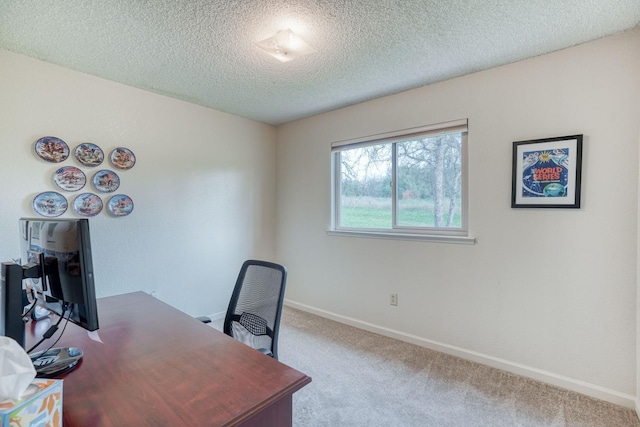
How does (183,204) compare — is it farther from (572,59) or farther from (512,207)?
(572,59)

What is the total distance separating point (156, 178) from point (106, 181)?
0.41 meters

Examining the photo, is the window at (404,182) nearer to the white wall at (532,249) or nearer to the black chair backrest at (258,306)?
the white wall at (532,249)

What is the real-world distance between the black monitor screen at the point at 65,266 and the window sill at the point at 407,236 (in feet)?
7.73

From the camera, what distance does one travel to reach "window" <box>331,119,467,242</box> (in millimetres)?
2613

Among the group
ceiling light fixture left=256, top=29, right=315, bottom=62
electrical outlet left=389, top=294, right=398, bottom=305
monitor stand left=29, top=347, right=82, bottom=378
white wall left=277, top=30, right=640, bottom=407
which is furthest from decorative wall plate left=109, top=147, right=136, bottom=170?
electrical outlet left=389, top=294, right=398, bottom=305

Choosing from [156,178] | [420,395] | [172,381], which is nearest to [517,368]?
[420,395]

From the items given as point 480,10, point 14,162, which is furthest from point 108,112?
point 480,10

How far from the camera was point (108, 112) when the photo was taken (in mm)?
2576

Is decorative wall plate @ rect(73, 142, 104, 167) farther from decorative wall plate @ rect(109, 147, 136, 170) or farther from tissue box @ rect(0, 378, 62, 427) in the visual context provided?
tissue box @ rect(0, 378, 62, 427)

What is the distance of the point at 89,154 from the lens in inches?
96.8

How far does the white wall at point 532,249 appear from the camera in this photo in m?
1.91

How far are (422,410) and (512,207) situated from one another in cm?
152

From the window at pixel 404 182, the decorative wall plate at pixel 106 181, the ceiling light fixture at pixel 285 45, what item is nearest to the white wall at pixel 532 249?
the window at pixel 404 182

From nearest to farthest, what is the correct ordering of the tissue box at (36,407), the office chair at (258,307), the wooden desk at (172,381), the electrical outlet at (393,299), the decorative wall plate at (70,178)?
the tissue box at (36,407)
the wooden desk at (172,381)
the office chair at (258,307)
the decorative wall plate at (70,178)
the electrical outlet at (393,299)
